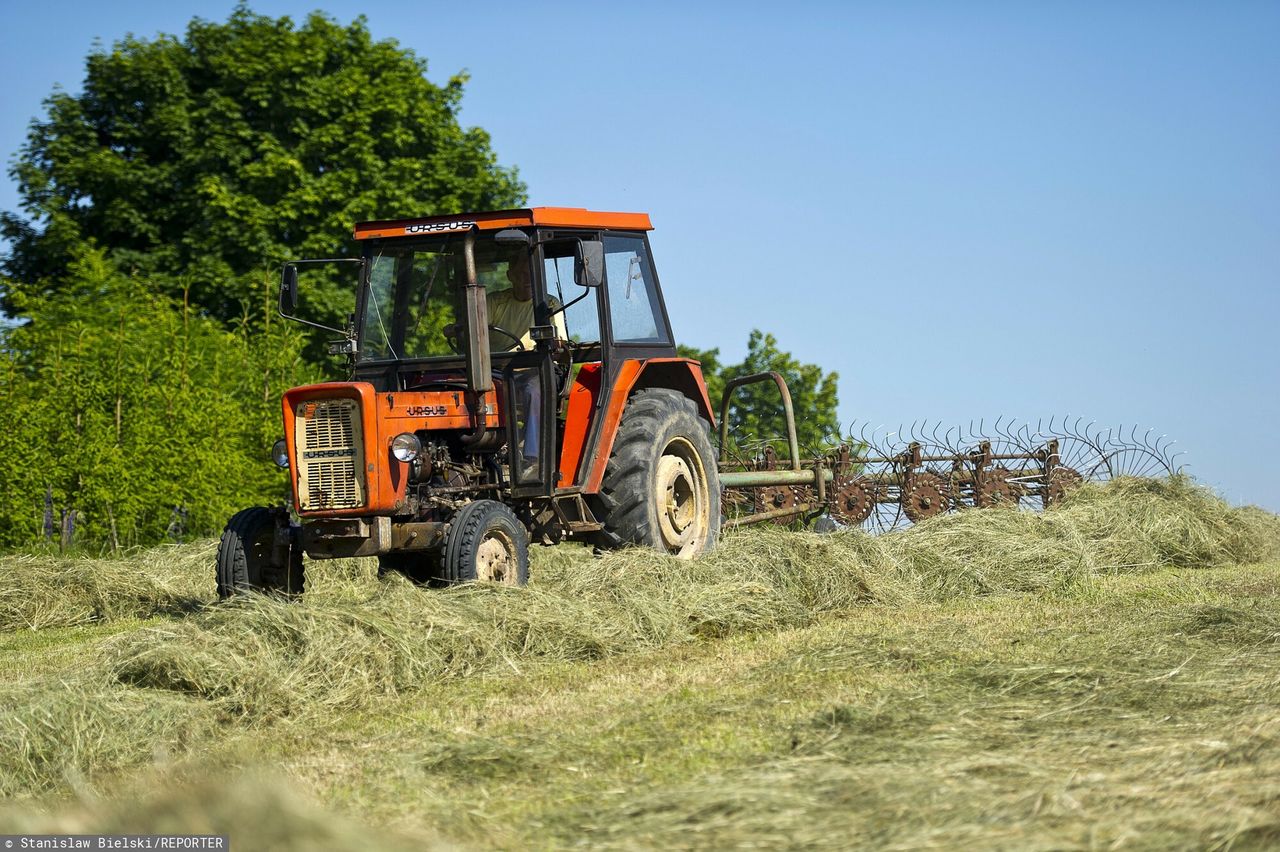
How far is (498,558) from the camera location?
7.98m

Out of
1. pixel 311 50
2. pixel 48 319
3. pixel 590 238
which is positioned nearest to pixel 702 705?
pixel 590 238

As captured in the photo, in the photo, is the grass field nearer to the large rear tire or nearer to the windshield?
the large rear tire

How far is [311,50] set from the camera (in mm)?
25766

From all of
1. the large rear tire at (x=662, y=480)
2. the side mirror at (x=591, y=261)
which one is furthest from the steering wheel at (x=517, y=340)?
the large rear tire at (x=662, y=480)

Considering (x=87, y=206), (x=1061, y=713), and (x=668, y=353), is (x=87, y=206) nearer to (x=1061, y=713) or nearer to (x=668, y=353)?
(x=668, y=353)

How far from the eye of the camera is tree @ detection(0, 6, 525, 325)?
24.1 meters

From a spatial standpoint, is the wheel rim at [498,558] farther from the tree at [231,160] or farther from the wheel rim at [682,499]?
the tree at [231,160]

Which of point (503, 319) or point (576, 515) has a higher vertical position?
point (503, 319)

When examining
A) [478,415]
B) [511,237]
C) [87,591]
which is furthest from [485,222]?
[87,591]

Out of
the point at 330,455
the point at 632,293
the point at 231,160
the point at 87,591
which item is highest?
the point at 231,160

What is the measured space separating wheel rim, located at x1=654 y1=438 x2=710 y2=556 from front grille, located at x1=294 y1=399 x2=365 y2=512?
2.21m

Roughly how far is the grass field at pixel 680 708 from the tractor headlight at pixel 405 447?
33.1 inches

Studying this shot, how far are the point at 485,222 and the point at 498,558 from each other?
2063 millimetres

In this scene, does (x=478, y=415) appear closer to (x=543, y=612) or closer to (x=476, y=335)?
(x=476, y=335)
